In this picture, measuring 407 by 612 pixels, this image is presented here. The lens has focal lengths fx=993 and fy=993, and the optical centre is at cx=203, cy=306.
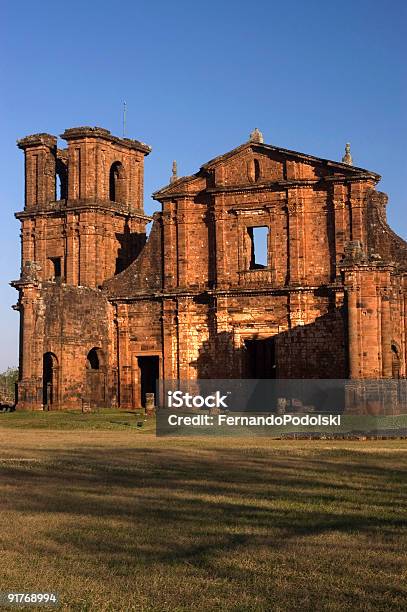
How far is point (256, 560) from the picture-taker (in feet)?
30.0

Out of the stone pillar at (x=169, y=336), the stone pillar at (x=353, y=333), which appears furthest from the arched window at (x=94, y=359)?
the stone pillar at (x=353, y=333)

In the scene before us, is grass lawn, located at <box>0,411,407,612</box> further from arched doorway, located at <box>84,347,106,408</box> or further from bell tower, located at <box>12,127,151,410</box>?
arched doorway, located at <box>84,347,106,408</box>

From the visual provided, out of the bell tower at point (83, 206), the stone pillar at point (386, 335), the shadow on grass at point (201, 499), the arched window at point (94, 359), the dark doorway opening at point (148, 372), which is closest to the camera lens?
the shadow on grass at point (201, 499)

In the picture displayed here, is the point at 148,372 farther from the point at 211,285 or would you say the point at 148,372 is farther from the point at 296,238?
the point at 296,238

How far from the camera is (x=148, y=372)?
4328 centimetres

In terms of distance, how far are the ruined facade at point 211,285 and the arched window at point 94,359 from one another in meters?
0.06

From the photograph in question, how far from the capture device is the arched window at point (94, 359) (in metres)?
41.9

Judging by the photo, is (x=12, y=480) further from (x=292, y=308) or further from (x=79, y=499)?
(x=292, y=308)

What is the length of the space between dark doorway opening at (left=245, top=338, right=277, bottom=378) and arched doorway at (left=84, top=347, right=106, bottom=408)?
6262mm

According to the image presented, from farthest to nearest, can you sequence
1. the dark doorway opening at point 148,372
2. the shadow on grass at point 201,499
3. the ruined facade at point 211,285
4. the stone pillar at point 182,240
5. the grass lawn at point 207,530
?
1. the dark doorway opening at point 148,372
2. the stone pillar at point 182,240
3. the ruined facade at point 211,285
4. the shadow on grass at point 201,499
5. the grass lawn at point 207,530

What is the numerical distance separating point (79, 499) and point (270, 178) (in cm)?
A: 2821

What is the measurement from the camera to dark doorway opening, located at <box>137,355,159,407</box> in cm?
4262

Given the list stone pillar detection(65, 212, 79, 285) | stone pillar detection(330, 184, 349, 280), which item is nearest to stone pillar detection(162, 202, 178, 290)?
stone pillar detection(65, 212, 79, 285)

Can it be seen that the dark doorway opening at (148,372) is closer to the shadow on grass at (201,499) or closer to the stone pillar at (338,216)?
the stone pillar at (338,216)
